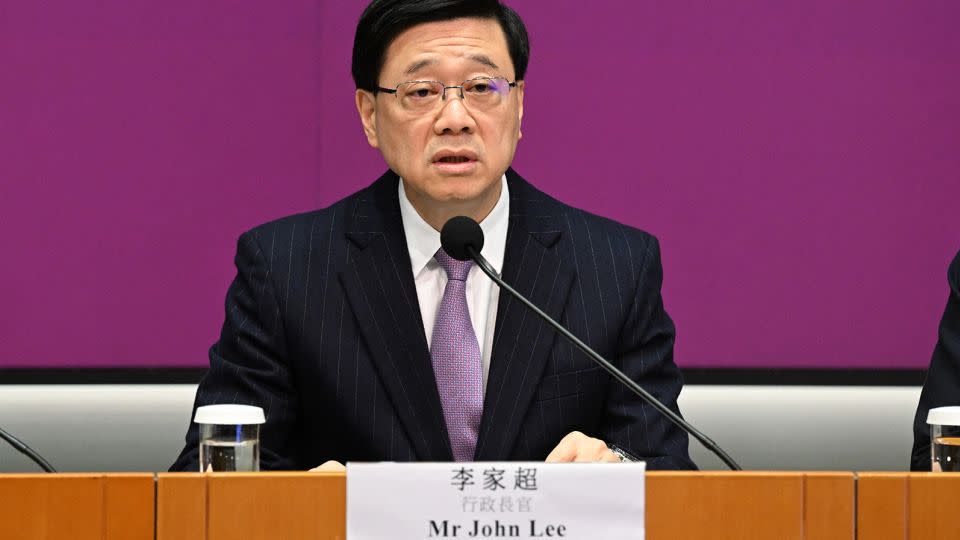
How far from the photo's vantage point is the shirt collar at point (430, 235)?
6.26 feet

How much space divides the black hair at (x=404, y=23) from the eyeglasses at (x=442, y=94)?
8 cm

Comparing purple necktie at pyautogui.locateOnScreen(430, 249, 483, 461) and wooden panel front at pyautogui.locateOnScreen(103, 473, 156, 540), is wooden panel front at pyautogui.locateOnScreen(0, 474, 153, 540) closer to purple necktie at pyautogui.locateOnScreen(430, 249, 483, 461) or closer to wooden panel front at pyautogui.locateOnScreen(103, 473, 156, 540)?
wooden panel front at pyautogui.locateOnScreen(103, 473, 156, 540)

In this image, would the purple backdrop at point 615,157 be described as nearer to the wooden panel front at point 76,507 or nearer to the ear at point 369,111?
the ear at point 369,111

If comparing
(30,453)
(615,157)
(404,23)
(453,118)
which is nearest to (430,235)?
(453,118)

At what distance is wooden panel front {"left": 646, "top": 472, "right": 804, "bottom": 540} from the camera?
3.82ft

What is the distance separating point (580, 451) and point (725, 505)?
0.51 m

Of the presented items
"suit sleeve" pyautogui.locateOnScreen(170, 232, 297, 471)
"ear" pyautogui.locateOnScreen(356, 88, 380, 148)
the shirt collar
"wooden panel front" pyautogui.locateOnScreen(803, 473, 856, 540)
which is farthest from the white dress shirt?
"wooden panel front" pyautogui.locateOnScreen(803, 473, 856, 540)

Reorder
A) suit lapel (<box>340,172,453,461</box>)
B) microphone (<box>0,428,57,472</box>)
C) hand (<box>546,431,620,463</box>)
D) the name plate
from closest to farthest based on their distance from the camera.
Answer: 1. the name plate
2. microphone (<box>0,428,57,472</box>)
3. hand (<box>546,431,620,463</box>)
4. suit lapel (<box>340,172,453,461</box>)

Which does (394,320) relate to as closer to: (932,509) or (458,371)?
(458,371)

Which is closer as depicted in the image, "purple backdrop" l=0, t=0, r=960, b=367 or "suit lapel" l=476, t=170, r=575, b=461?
"suit lapel" l=476, t=170, r=575, b=461

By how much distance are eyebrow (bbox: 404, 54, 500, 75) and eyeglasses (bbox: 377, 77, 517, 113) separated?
0.02 m

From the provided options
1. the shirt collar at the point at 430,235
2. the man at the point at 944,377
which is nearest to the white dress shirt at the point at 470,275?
the shirt collar at the point at 430,235

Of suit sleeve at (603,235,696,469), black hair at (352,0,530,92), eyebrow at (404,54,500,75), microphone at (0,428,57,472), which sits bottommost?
microphone at (0,428,57,472)

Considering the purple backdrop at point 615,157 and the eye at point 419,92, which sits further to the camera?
the purple backdrop at point 615,157
